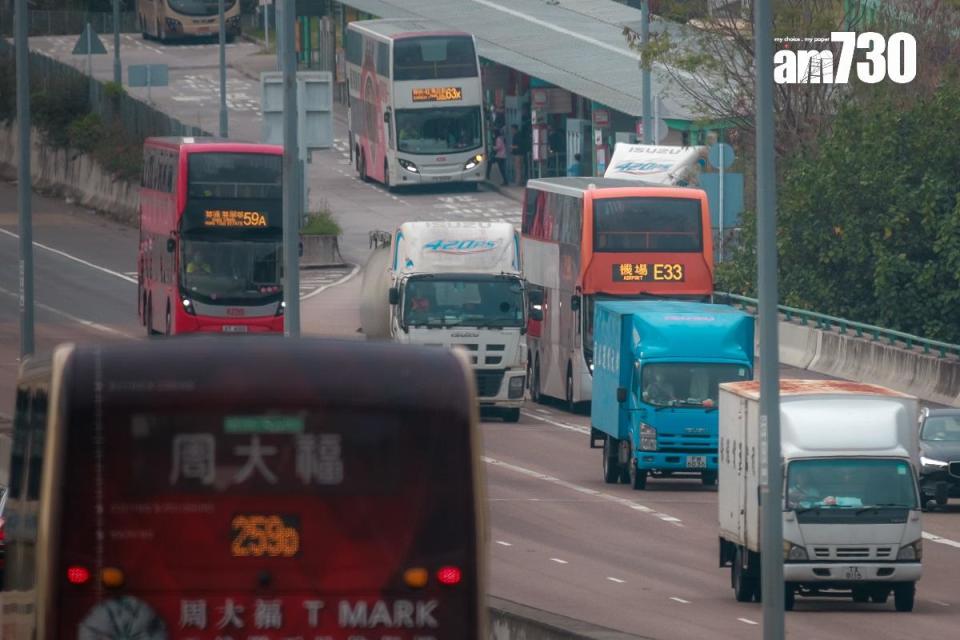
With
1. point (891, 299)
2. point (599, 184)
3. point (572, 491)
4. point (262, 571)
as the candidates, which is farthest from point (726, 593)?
point (891, 299)

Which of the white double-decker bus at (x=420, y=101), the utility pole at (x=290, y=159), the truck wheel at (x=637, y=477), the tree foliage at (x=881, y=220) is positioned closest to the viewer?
the utility pole at (x=290, y=159)

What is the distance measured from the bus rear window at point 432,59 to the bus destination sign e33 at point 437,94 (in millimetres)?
366

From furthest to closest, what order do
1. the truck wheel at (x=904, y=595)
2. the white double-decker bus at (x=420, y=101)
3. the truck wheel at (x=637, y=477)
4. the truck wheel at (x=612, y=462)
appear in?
the white double-decker bus at (x=420, y=101)
the truck wheel at (x=612, y=462)
the truck wheel at (x=637, y=477)
the truck wheel at (x=904, y=595)

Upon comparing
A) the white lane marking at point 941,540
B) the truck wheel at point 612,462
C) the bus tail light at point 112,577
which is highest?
→ the bus tail light at point 112,577

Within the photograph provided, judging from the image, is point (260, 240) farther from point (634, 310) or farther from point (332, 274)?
point (332, 274)

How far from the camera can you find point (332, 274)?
56.7m

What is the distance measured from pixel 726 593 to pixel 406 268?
51.8ft

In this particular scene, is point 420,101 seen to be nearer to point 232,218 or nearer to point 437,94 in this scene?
point 437,94

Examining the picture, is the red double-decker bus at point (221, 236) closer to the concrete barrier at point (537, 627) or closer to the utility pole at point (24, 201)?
the utility pole at point (24, 201)

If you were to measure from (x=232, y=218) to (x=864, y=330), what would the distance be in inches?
493

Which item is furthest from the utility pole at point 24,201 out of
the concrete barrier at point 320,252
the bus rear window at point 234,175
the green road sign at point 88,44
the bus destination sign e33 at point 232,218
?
the green road sign at point 88,44

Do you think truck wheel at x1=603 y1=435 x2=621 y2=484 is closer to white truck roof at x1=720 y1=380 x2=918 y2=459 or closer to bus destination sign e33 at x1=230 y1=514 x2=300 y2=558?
white truck roof at x1=720 y1=380 x2=918 y2=459

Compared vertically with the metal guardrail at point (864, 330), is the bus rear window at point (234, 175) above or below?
above

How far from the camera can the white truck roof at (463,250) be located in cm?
3841
